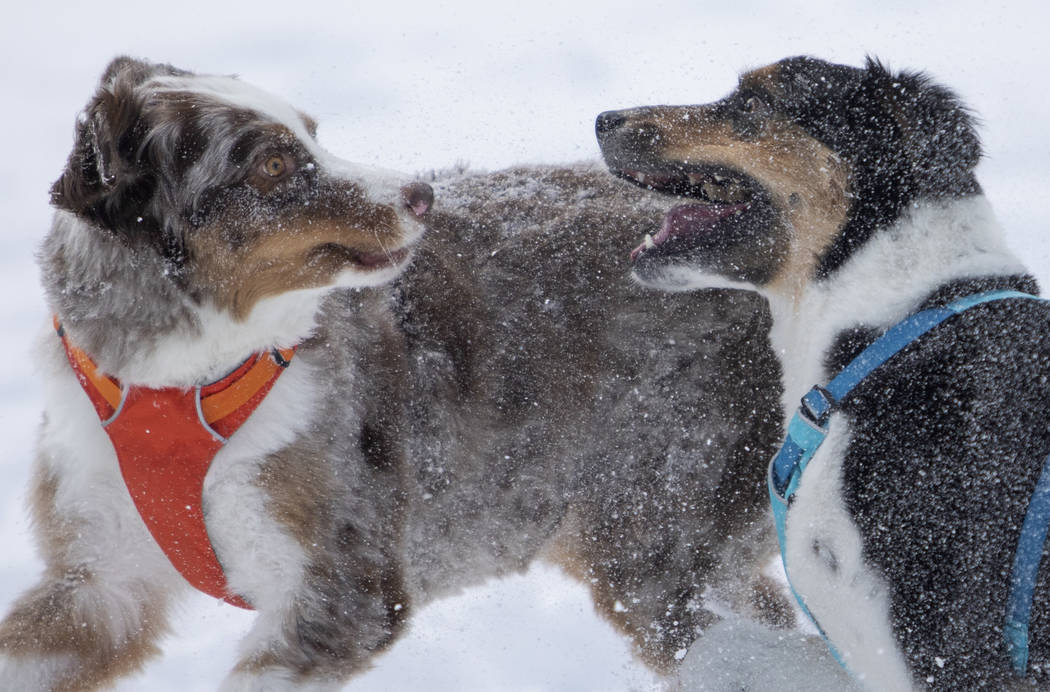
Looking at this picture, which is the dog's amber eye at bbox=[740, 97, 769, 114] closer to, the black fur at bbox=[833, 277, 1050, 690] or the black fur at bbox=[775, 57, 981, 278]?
the black fur at bbox=[775, 57, 981, 278]

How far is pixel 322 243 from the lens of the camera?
126 inches

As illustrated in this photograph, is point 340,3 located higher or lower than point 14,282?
higher

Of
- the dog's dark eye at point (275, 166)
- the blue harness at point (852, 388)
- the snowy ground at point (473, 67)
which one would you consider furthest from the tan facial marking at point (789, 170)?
the snowy ground at point (473, 67)

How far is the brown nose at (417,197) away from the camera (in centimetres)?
331

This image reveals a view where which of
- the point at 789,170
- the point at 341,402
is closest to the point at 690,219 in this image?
the point at 789,170

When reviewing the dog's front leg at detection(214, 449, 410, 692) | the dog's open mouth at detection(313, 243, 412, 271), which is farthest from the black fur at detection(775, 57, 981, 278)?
the dog's front leg at detection(214, 449, 410, 692)

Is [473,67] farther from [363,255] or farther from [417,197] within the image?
[363,255]

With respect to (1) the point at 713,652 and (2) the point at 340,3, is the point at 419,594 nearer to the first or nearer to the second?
(1) the point at 713,652

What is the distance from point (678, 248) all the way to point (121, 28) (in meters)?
5.63

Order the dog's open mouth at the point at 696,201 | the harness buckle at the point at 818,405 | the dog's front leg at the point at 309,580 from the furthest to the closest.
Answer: the dog's open mouth at the point at 696,201
the dog's front leg at the point at 309,580
the harness buckle at the point at 818,405

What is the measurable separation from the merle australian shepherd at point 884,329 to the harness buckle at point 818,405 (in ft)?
0.16

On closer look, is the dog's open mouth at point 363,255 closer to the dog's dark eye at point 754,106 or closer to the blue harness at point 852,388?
the dog's dark eye at point 754,106

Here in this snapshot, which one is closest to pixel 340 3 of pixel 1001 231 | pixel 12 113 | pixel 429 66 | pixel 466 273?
pixel 429 66

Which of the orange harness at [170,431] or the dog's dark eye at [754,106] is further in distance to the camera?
the dog's dark eye at [754,106]
